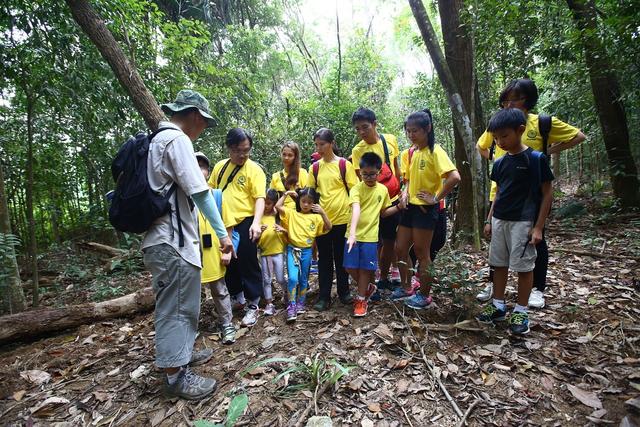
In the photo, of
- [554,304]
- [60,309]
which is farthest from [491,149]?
[60,309]

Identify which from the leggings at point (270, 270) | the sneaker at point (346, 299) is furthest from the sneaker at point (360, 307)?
the leggings at point (270, 270)

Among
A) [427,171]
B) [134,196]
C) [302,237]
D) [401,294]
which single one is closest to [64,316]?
[134,196]

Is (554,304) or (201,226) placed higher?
(201,226)

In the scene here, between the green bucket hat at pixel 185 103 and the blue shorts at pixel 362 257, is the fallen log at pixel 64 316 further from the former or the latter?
the green bucket hat at pixel 185 103

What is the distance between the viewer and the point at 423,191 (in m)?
3.26

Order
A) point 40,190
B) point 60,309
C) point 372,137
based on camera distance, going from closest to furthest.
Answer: point 372,137, point 60,309, point 40,190

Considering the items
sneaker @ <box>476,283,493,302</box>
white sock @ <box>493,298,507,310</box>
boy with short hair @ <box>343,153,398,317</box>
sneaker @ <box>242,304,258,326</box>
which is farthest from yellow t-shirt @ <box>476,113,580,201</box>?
sneaker @ <box>242,304,258,326</box>

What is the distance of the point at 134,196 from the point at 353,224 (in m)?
1.92

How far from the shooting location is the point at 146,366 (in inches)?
118

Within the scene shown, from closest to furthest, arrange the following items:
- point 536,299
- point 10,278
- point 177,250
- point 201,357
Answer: point 177,250
point 201,357
point 536,299
point 10,278

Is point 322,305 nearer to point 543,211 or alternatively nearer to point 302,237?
point 302,237

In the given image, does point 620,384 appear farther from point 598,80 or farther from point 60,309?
point 598,80

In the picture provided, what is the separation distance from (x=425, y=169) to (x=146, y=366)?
3.25 m

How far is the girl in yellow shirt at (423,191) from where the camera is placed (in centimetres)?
319
